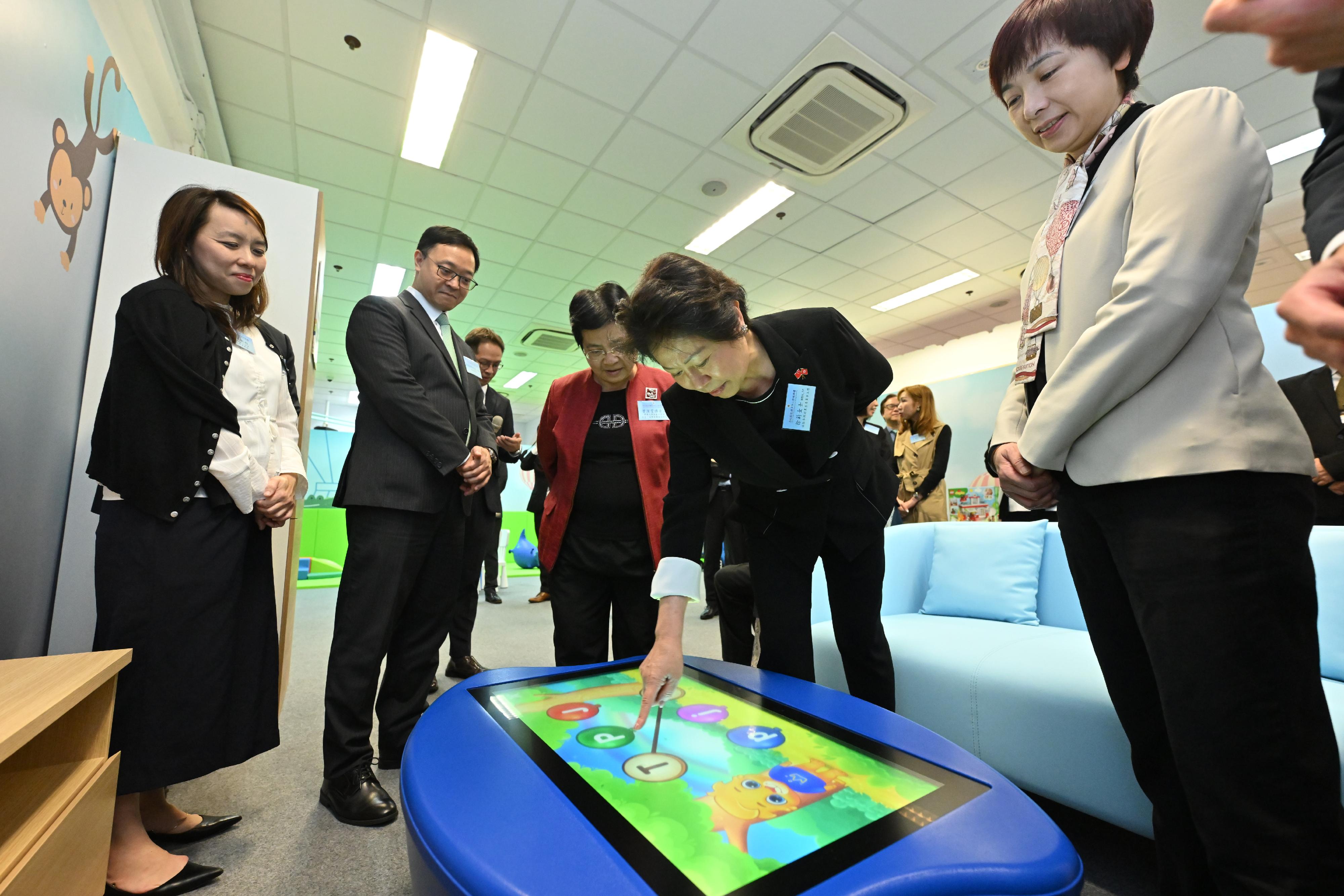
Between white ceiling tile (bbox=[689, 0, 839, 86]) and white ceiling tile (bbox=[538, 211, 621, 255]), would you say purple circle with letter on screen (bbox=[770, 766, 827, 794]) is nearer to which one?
white ceiling tile (bbox=[689, 0, 839, 86])

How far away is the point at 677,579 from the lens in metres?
1.13

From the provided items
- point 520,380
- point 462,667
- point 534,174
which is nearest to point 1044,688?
point 462,667

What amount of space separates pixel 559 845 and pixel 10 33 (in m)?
2.10

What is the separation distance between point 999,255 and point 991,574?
424cm

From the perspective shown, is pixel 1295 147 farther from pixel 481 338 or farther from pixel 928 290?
pixel 481 338

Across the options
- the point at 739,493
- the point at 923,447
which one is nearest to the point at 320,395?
the point at 923,447

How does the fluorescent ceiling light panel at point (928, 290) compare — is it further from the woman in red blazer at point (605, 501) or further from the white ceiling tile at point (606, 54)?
the woman in red blazer at point (605, 501)

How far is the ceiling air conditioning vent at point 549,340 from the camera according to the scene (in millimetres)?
7281

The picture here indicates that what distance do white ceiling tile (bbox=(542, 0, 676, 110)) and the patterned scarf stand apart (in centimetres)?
260

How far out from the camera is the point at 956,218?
4551mm

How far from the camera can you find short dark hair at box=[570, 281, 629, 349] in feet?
5.12

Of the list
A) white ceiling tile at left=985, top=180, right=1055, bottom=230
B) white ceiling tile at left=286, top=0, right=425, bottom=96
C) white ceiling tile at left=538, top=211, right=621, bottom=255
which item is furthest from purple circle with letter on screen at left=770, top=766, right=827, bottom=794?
white ceiling tile at left=985, top=180, right=1055, bottom=230

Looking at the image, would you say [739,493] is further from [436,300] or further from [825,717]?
[436,300]

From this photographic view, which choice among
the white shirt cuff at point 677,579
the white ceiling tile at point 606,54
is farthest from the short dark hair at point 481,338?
the white shirt cuff at point 677,579
